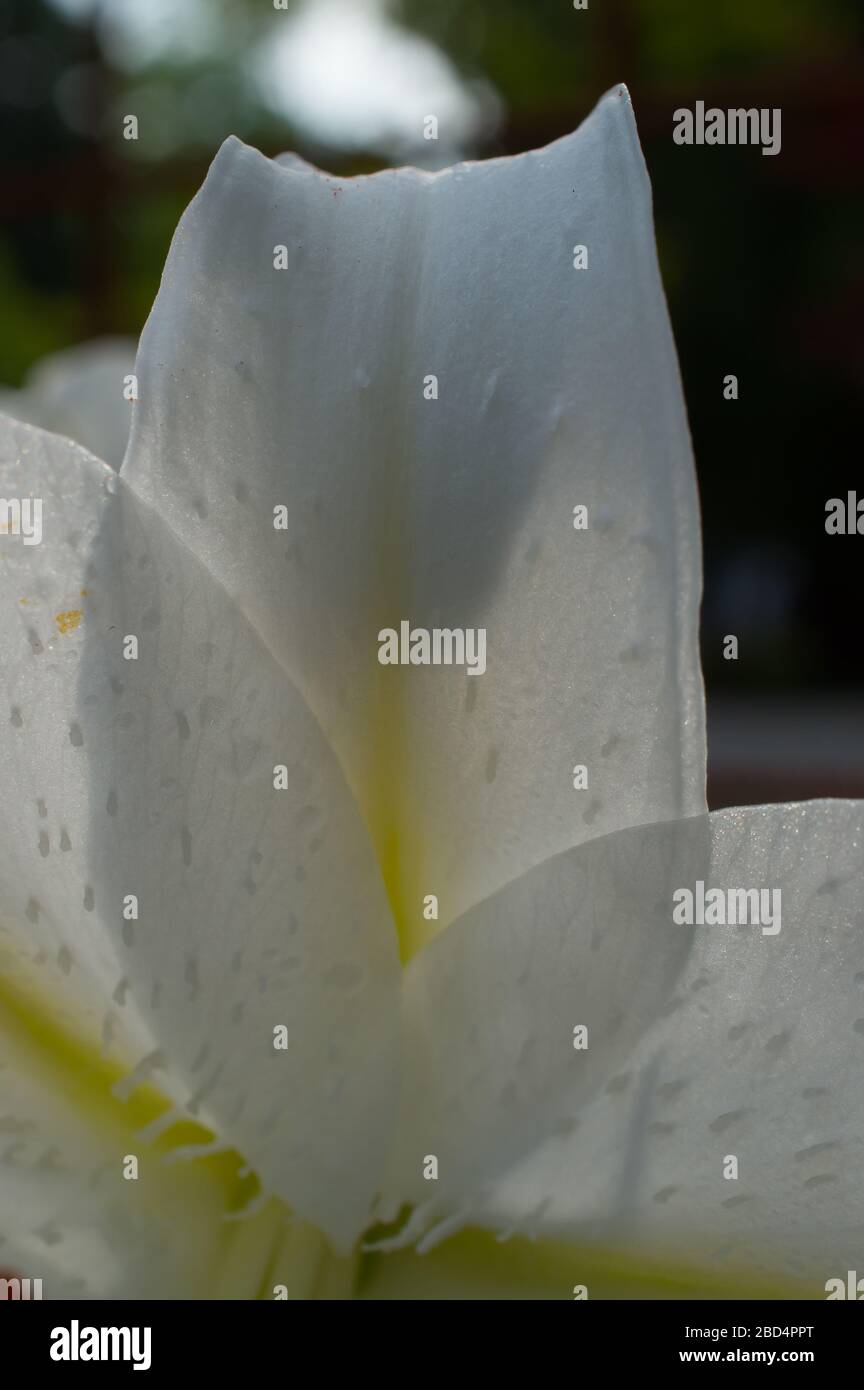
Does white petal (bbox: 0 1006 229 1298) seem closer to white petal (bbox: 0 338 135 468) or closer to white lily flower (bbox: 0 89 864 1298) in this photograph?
white lily flower (bbox: 0 89 864 1298)

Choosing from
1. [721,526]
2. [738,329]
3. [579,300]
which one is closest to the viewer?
[579,300]

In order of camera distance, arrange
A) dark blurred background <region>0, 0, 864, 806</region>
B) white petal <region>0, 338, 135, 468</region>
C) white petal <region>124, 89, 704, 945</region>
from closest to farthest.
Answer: white petal <region>124, 89, 704, 945</region> < white petal <region>0, 338, 135, 468</region> < dark blurred background <region>0, 0, 864, 806</region>

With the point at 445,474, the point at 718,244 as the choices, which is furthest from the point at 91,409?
the point at 718,244

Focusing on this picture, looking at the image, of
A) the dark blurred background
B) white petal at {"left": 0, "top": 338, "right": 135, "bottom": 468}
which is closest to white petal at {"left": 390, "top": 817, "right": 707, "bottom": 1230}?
white petal at {"left": 0, "top": 338, "right": 135, "bottom": 468}

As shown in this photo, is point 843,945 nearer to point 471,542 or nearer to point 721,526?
point 471,542

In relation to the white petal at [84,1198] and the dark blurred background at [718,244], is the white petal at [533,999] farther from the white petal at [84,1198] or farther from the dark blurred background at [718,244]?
the dark blurred background at [718,244]
